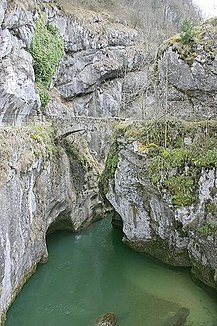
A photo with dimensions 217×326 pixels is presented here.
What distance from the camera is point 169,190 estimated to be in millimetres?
13727

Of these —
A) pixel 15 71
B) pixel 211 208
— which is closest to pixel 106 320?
pixel 211 208

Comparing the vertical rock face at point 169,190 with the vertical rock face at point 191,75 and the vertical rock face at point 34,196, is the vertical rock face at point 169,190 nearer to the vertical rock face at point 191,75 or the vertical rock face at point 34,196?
the vertical rock face at point 191,75

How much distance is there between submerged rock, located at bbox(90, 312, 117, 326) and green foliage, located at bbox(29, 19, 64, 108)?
51.3 ft

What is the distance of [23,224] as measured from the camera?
13.1 meters

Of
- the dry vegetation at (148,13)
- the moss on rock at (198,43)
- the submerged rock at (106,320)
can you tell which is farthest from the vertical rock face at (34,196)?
the dry vegetation at (148,13)

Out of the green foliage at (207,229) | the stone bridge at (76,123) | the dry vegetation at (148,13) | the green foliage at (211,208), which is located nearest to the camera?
the green foliage at (207,229)

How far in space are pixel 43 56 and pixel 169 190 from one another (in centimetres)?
1480

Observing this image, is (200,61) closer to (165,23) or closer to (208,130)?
(208,130)

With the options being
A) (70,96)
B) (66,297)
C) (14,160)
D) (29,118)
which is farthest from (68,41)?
(66,297)

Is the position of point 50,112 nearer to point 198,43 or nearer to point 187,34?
point 187,34

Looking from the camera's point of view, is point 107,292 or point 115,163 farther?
point 115,163

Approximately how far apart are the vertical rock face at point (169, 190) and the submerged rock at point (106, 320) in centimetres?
407

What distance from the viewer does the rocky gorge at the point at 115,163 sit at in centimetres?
1262

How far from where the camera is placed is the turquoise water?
11.3m
